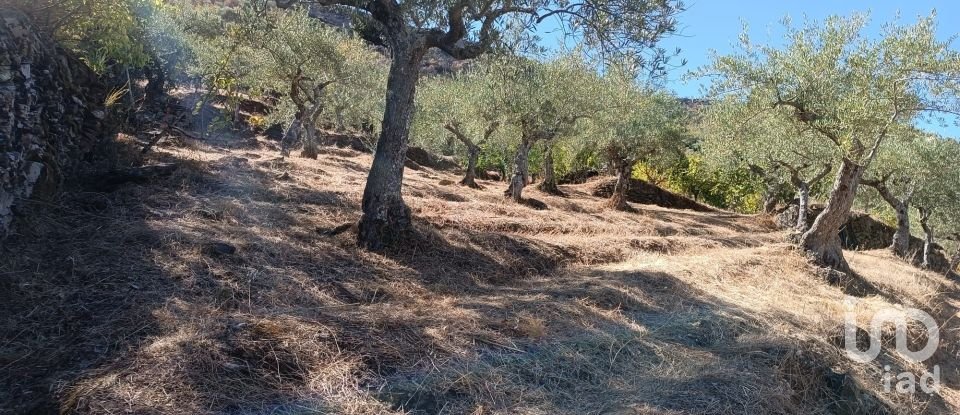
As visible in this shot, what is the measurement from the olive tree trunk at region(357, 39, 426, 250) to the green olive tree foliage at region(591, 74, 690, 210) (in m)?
11.5

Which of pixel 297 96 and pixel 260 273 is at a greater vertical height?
pixel 297 96

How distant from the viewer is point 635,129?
71.6 ft

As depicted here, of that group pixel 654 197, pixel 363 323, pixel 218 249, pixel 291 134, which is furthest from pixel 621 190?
pixel 363 323

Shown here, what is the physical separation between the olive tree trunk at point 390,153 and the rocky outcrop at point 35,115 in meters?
3.82

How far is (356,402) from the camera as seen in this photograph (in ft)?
13.2

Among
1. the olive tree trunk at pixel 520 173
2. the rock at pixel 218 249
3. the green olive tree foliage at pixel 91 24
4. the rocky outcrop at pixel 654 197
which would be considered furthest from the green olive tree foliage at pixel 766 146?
the green olive tree foliage at pixel 91 24

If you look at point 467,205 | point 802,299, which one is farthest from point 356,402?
point 467,205

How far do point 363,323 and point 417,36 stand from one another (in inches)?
189

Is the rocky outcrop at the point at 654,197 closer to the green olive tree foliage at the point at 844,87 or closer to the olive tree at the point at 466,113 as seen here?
the olive tree at the point at 466,113

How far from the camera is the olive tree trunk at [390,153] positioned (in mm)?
8203

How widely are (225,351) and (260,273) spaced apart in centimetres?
222

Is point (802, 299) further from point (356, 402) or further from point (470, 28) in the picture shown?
point (356, 402)

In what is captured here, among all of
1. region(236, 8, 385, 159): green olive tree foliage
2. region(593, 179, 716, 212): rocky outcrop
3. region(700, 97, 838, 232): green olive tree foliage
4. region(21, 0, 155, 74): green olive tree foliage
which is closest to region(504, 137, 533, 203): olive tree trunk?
region(700, 97, 838, 232): green olive tree foliage

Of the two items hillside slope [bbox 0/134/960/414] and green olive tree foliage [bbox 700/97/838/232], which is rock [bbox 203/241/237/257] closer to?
hillside slope [bbox 0/134/960/414]
